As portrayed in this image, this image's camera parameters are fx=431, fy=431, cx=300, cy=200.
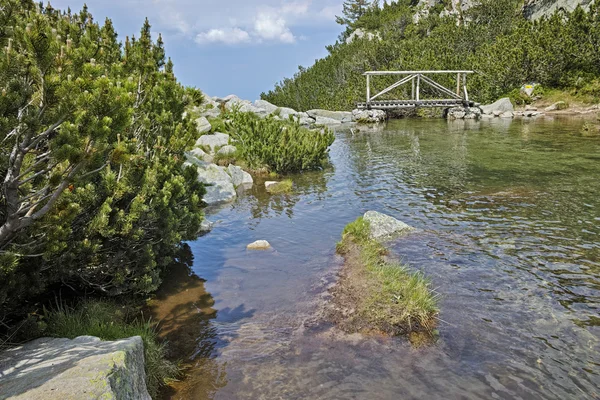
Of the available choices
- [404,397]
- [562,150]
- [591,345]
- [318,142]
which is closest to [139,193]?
[404,397]

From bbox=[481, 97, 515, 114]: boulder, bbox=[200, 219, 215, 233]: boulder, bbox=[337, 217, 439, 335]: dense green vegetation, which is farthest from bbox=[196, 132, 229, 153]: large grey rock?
bbox=[481, 97, 515, 114]: boulder

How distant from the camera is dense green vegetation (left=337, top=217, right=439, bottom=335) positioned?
296 inches

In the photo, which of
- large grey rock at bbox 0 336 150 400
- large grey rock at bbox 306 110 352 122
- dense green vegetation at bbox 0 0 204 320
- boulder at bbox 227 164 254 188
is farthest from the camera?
large grey rock at bbox 306 110 352 122

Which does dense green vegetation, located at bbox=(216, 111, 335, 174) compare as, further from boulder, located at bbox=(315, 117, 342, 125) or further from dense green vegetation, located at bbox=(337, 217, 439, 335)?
boulder, located at bbox=(315, 117, 342, 125)

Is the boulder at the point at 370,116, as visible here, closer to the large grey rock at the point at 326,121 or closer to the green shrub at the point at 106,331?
the large grey rock at the point at 326,121

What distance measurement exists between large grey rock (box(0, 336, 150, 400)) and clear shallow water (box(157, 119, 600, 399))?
4.89 ft

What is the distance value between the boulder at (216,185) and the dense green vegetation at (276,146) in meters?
3.09

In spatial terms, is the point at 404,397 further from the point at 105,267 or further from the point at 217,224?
the point at 217,224

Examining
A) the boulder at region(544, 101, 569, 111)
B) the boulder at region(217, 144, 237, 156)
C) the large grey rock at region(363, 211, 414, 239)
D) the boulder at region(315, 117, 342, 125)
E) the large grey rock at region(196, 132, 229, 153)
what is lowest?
the large grey rock at region(363, 211, 414, 239)

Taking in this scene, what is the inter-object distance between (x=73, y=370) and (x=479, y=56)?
6157 cm

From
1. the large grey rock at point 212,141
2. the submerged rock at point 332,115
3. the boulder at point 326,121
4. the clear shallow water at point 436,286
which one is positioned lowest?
the clear shallow water at point 436,286

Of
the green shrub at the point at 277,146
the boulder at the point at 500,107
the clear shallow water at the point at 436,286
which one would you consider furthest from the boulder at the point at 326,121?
the clear shallow water at the point at 436,286

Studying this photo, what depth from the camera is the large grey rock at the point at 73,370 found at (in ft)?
13.5

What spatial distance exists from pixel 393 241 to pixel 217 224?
6.02 m
